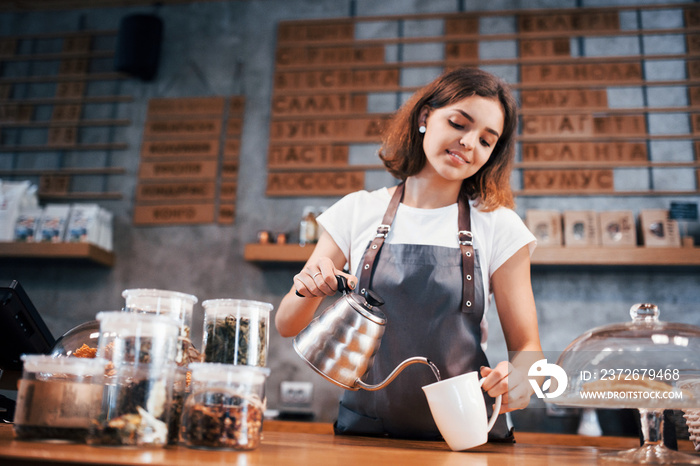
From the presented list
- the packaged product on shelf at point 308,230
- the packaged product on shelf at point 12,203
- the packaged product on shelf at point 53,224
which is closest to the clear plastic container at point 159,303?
the packaged product on shelf at point 308,230

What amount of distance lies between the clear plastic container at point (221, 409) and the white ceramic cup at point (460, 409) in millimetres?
336

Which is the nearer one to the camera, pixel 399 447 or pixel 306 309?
pixel 399 447

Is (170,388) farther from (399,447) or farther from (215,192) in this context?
(215,192)

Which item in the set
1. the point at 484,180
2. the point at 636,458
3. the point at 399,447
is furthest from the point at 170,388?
the point at 484,180

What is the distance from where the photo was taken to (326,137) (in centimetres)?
341

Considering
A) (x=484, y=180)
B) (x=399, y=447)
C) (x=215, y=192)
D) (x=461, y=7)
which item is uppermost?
(x=461, y=7)

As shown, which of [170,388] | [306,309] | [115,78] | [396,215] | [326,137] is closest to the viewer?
[170,388]

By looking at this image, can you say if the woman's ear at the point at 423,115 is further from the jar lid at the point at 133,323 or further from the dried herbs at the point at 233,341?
the jar lid at the point at 133,323

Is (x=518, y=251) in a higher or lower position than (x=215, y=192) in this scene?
lower

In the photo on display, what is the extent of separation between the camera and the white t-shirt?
1.50 meters

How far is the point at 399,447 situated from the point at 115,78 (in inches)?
134

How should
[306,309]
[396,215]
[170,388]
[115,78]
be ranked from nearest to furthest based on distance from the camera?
[170,388]
[306,309]
[396,215]
[115,78]

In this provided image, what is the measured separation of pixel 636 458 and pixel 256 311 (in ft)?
2.00

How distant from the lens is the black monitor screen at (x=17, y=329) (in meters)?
1.19
